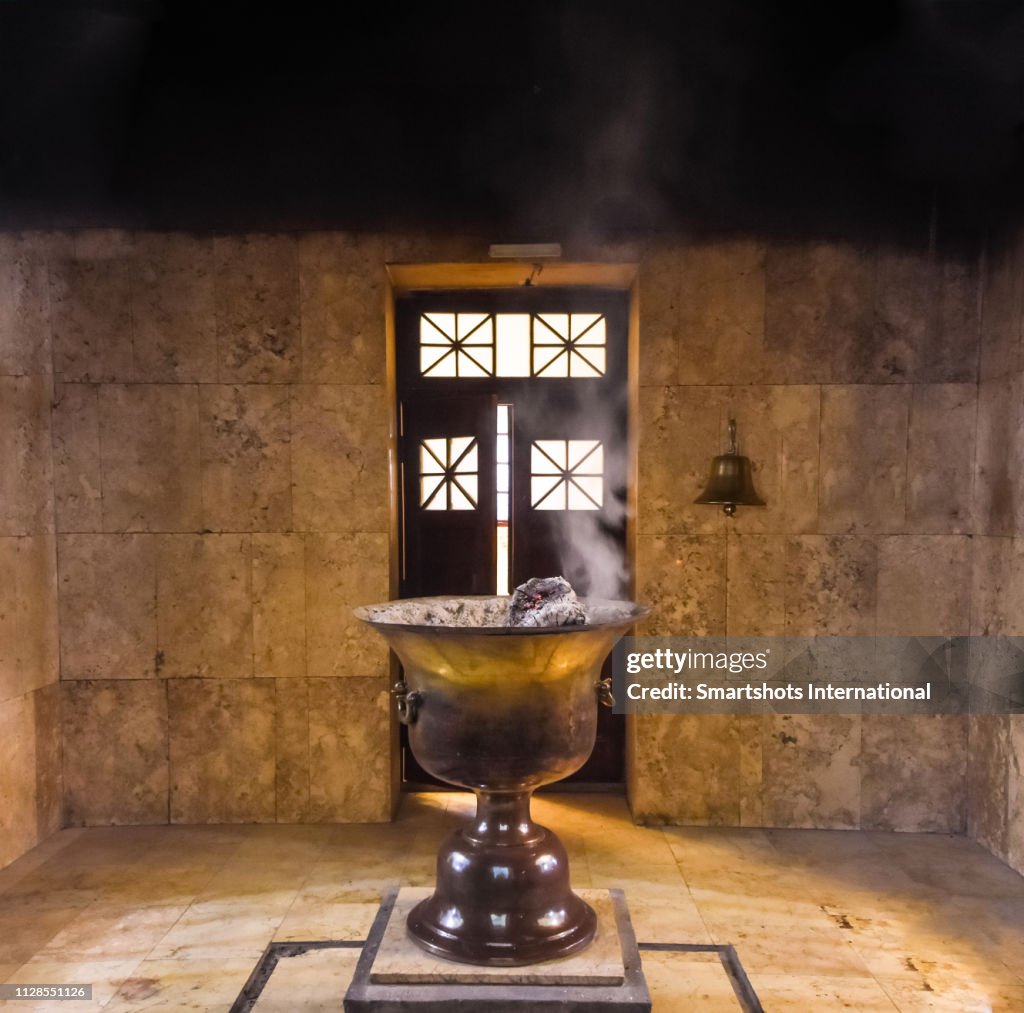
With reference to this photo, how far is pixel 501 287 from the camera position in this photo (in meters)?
5.92

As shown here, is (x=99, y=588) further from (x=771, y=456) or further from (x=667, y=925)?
(x=771, y=456)

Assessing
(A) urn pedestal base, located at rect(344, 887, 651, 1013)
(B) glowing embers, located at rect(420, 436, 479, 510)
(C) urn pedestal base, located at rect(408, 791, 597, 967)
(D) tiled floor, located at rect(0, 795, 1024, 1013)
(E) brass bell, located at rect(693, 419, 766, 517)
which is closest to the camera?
(A) urn pedestal base, located at rect(344, 887, 651, 1013)

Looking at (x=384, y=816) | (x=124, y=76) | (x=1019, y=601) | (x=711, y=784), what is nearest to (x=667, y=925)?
(x=711, y=784)

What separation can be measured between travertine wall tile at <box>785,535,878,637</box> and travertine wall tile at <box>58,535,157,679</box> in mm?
4196

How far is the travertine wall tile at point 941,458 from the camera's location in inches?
204

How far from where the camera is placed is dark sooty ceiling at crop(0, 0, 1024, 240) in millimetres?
3930

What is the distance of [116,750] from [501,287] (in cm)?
413

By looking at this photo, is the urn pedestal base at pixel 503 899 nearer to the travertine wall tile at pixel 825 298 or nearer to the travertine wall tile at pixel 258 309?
the travertine wall tile at pixel 258 309

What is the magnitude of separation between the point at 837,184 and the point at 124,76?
13.7ft

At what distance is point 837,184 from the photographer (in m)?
5.04

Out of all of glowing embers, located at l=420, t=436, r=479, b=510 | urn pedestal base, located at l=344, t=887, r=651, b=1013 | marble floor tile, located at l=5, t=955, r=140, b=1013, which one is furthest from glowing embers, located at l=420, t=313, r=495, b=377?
marble floor tile, located at l=5, t=955, r=140, b=1013

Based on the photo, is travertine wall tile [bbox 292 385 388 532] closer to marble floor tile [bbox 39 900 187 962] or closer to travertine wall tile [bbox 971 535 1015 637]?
marble floor tile [bbox 39 900 187 962]

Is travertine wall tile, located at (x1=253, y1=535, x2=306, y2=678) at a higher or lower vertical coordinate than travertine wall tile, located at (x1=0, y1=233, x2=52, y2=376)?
lower

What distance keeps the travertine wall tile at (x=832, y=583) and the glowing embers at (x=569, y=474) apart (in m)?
1.44
